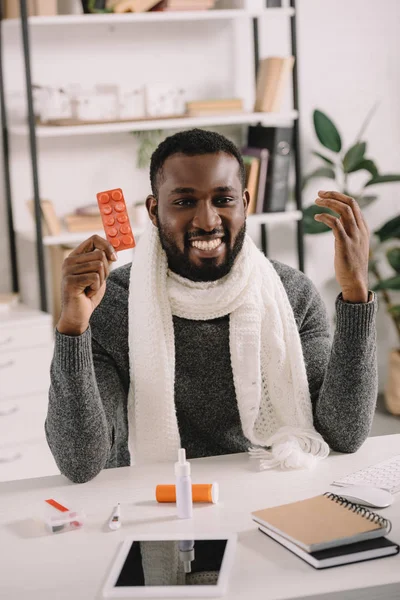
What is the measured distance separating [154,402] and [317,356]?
34 centimetres

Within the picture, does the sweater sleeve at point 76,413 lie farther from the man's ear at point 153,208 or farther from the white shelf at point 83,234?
the white shelf at point 83,234

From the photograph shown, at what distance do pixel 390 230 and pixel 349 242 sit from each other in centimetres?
234

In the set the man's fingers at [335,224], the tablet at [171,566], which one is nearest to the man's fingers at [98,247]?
the man's fingers at [335,224]

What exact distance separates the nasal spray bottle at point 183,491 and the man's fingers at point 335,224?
476 millimetres

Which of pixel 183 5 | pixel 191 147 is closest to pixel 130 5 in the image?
pixel 183 5

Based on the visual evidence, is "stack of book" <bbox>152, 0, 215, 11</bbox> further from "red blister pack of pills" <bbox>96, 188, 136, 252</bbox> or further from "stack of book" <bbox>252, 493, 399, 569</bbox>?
"stack of book" <bbox>252, 493, 399, 569</bbox>

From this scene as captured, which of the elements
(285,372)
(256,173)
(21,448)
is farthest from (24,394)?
(285,372)

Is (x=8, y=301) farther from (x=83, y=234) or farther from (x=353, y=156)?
(x=353, y=156)

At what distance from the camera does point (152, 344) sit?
1747mm

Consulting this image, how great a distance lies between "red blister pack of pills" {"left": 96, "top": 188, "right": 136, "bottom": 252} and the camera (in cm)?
163

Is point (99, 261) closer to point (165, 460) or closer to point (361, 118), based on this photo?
point (165, 460)

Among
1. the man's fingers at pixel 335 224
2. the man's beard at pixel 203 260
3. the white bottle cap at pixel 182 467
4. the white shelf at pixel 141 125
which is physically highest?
the white shelf at pixel 141 125

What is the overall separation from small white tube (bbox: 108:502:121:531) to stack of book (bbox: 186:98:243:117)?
222cm

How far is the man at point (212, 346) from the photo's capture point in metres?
1.64
